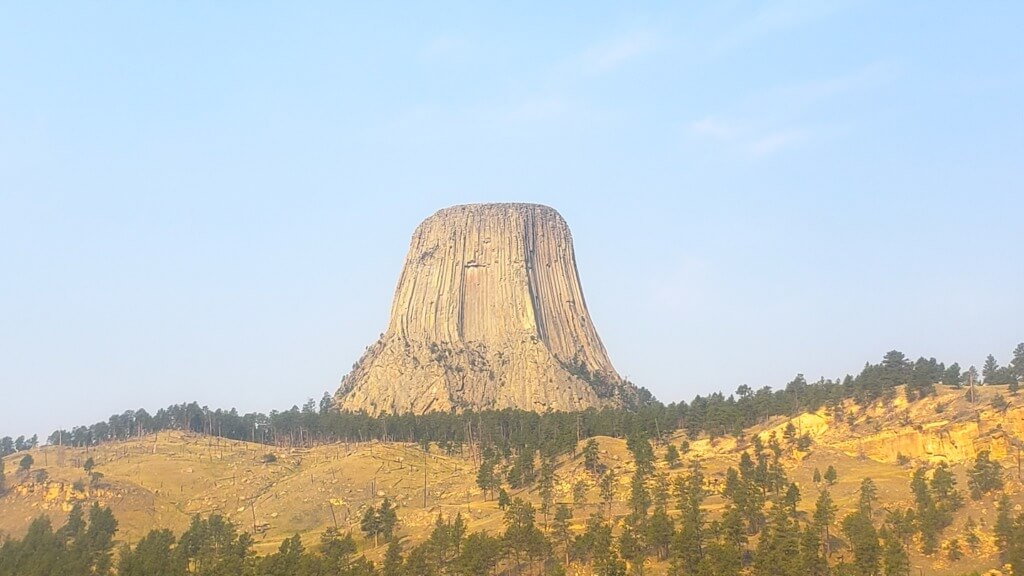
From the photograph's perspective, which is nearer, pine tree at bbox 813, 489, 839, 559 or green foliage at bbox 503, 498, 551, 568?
pine tree at bbox 813, 489, 839, 559

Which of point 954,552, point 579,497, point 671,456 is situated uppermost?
point 671,456

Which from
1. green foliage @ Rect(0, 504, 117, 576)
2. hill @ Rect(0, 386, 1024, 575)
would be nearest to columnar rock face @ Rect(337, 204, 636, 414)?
hill @ Rect(0, 386, 1024, 575)

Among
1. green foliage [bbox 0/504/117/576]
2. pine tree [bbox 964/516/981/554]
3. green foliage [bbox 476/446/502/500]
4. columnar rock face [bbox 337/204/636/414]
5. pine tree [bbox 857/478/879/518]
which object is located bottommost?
pine tree [bbox 964/516/981/554]

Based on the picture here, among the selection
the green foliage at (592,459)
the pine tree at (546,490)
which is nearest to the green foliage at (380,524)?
the pine tree at (546,490)

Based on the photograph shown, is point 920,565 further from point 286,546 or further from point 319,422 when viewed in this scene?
point 319,422

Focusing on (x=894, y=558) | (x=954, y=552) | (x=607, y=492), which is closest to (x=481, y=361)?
(x=607, y=492)

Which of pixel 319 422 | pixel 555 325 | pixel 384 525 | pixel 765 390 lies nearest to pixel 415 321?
pixel 555 325

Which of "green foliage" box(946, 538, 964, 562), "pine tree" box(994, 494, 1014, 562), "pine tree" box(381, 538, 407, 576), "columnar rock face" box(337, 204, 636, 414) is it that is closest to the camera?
"pine tree" box(994, 494, 1014, 562)

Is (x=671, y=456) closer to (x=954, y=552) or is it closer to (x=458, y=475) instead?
(x=458, y=475)

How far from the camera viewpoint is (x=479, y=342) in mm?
192125

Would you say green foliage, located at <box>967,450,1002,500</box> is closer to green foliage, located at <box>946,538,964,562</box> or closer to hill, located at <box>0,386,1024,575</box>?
hill, located at <box>0,386,1024,575</box>

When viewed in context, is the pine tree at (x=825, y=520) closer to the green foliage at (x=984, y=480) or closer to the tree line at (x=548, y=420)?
the green foliage at (x=984, y=480)

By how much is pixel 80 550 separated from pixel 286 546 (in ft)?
65.2

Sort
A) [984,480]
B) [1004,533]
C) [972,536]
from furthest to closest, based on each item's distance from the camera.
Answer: [984,480]
[972,536]
[1004,533]
